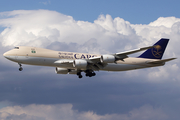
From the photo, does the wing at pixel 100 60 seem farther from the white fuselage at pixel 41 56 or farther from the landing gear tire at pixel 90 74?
the landing gear tire at pixel 90 74

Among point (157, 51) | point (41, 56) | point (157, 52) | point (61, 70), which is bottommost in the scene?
point (61, 70)

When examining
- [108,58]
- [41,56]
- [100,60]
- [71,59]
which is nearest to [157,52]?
[108,58]

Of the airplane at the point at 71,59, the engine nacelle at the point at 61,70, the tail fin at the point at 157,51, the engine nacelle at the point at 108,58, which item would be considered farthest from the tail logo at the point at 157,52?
the engine nacelle at the point at 61,70

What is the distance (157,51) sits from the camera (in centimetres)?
6462

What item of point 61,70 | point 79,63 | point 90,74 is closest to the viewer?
point 79,63

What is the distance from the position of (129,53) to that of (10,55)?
1011 inches

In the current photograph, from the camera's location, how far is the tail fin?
210ft

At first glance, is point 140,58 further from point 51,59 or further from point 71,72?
point 51,59

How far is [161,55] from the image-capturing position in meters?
64.9

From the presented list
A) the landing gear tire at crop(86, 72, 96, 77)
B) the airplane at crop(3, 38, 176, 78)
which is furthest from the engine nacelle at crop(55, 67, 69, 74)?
the landing gear tire at crop(86, 72, 96, 77)

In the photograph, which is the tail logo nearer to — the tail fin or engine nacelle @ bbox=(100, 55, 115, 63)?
the tail fin

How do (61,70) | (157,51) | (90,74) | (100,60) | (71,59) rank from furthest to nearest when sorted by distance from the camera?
(157,51), (61,70), (90,74), (71,59), (100,60)

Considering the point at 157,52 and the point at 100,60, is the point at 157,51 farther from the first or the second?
the point at 100,60

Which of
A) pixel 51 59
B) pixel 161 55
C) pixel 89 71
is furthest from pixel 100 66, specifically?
pixel 161 55
